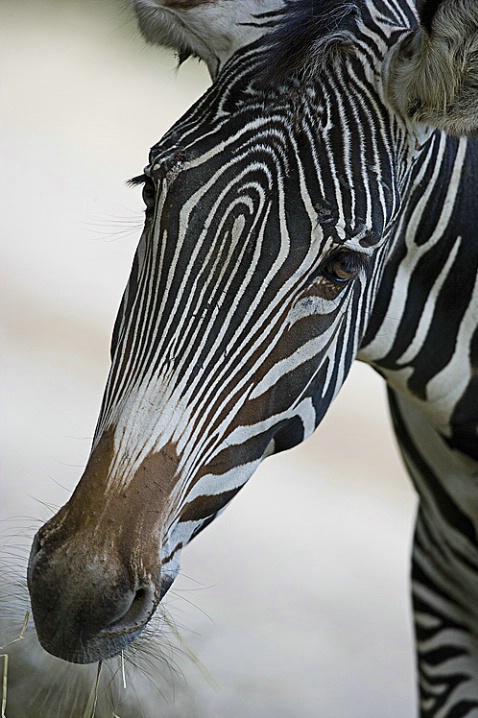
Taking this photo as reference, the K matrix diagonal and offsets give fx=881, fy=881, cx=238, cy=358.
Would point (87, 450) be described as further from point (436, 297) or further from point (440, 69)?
point (440, 69)

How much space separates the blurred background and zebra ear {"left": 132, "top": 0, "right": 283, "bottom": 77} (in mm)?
1267

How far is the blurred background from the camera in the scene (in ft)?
13.7

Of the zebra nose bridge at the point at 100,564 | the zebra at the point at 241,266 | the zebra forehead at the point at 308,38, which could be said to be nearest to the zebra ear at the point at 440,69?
the zebra at the point at 241,266

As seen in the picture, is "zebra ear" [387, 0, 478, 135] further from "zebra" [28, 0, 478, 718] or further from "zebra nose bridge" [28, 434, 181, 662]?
"zebra nose bridge" [28, 434, 181, 662]

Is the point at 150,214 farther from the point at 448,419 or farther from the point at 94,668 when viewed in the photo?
the point at 94,668

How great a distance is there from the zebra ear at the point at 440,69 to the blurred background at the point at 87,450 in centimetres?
150

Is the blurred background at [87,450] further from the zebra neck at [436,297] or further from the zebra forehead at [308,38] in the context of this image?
the zebra forehead at [308,38]

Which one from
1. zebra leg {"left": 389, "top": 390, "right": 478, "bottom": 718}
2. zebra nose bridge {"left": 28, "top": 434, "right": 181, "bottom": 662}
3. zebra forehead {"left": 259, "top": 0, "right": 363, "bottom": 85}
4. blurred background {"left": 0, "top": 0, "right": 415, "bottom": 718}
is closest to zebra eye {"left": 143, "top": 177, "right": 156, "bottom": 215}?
zebra forehead {"left": 259, "top": 0, "right": 363, "bottom": 85}

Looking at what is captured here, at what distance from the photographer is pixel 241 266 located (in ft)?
4.65

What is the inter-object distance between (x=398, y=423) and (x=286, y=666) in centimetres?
236

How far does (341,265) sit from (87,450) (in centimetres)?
393

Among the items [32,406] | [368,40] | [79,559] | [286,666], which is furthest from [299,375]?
[32,406]

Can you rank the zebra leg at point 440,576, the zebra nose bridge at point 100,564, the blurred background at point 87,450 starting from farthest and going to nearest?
the blurred background at point 87,450, the zebra leg at point 440,576, the zebra nose bridge at point 100,564

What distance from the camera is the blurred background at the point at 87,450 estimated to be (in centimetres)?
418
